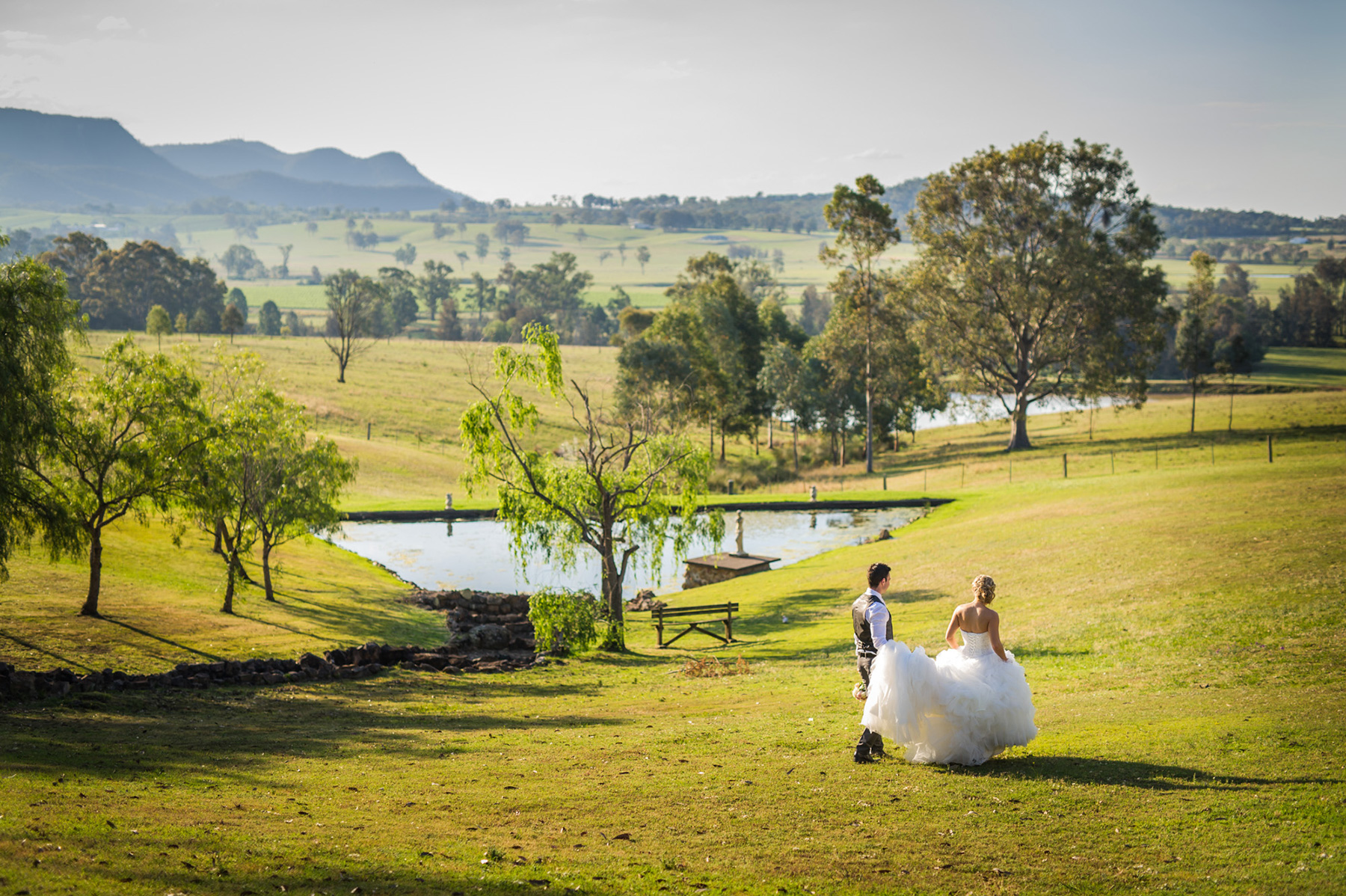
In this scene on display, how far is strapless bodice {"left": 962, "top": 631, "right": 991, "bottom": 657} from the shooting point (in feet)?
34.8

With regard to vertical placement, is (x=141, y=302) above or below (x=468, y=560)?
above

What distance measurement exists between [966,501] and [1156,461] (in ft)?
48.9

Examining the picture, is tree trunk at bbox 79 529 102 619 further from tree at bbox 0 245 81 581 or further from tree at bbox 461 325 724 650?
tree at bbox 461 325 724 650

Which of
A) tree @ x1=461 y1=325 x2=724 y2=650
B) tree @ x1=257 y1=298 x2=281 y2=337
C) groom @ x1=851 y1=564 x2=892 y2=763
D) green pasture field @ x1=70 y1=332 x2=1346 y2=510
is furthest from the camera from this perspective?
tree @ x1=257 y1=298 x2=281 y2=337

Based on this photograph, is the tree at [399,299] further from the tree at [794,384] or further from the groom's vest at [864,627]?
the groom's vest at [864,627]

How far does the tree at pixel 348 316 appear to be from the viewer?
356ft

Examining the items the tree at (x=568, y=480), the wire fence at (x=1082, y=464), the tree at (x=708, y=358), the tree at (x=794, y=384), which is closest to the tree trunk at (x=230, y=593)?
the tree at (x=568, y=480)

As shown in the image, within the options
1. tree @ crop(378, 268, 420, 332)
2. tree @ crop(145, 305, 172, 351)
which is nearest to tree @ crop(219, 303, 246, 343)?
tree @ crop(145, 305, 172, 351)

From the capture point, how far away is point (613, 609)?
1043 inches

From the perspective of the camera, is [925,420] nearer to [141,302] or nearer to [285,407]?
[285,407]

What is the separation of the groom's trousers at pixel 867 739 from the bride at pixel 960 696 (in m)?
0.63

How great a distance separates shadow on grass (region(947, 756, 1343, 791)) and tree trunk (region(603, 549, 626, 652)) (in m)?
16.3

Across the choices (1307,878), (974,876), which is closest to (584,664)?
(974,876)

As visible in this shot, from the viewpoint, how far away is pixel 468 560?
4384 cm
